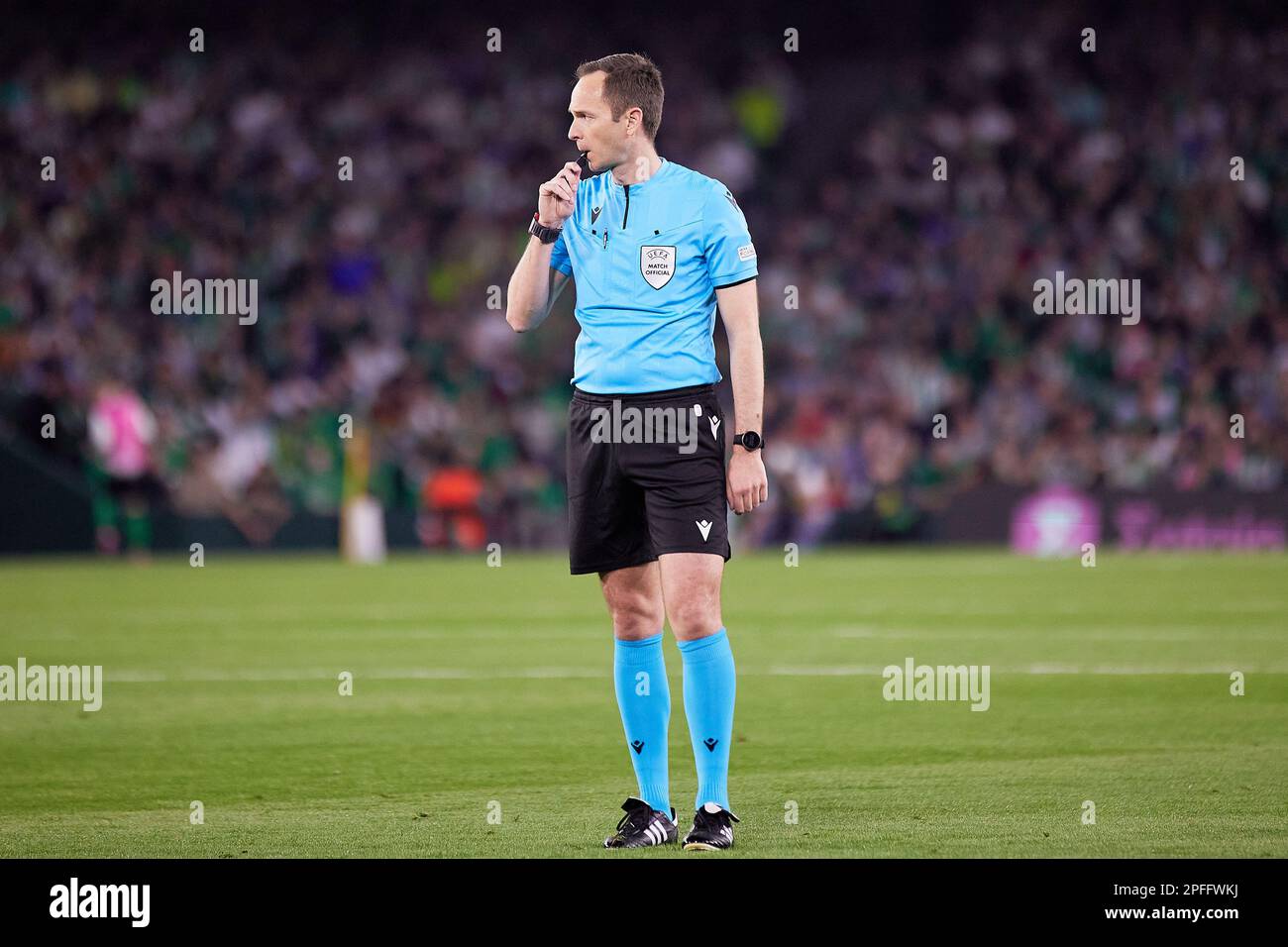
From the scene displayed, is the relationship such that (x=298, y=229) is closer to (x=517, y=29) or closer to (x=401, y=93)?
(x=401, y=93)

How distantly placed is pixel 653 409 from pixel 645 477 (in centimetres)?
24

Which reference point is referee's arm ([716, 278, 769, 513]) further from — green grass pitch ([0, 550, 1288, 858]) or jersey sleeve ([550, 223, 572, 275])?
green grass pitch ([0, 550, 1288, 858])

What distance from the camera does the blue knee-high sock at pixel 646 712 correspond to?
668cm

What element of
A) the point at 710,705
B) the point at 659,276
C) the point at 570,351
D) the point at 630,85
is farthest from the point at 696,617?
the point at 570,351

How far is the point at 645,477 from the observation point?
648cm

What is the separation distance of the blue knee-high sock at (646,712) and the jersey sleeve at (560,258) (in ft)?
4.57

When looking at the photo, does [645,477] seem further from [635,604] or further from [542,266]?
[542,266]

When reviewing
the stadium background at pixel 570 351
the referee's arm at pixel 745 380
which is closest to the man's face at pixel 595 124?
the referee's arm at pixel 745 380

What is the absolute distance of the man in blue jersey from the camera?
643 cm

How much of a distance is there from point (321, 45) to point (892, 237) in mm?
10376

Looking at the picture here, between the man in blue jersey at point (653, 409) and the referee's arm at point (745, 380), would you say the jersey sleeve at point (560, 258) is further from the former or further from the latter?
the referee's arm at point (745, 380)

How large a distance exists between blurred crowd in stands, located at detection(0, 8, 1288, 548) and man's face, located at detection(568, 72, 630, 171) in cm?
1784

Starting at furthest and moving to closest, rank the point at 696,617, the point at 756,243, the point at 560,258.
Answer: the point at 756,243
the point at 560,258
the point at 696,617
